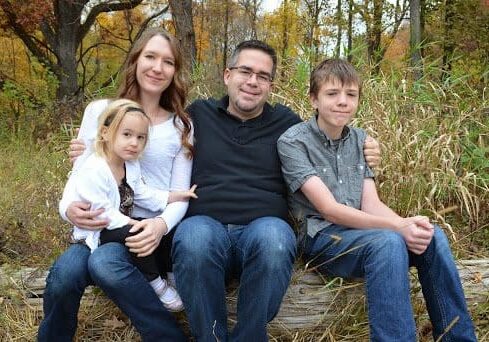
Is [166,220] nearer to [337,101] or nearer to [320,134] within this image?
[320,134]

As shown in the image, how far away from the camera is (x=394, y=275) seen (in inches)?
95.0

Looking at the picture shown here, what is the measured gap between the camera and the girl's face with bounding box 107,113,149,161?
271 centimetres

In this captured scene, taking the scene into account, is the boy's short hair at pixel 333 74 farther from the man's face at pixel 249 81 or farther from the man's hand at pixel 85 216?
the man's hand at pixel 85 216

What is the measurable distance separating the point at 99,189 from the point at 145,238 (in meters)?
0.31

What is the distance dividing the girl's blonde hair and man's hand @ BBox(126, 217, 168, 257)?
39 cm

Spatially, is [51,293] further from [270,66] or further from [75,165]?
[270,66]

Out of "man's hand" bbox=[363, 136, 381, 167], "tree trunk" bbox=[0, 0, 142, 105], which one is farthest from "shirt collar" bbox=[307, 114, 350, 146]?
"tree trunk" bbox=[0, 0, 142, 105]

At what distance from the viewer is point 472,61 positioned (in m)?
12.0

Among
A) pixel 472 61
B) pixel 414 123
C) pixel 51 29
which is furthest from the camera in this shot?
pixel 51 29

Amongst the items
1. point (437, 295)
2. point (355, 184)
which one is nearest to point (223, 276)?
point (355, 184)

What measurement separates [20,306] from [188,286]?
1.16m

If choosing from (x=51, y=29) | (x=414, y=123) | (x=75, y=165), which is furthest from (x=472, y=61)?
(x=75, y=165)

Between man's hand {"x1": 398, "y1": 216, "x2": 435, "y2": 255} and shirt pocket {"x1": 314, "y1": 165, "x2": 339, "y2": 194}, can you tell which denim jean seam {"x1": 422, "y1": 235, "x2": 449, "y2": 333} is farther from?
shirt pocket {"x1": 314, "y1": 165, "x2": 339, "y2": 194}

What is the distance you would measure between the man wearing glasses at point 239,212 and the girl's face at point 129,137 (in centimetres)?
37
